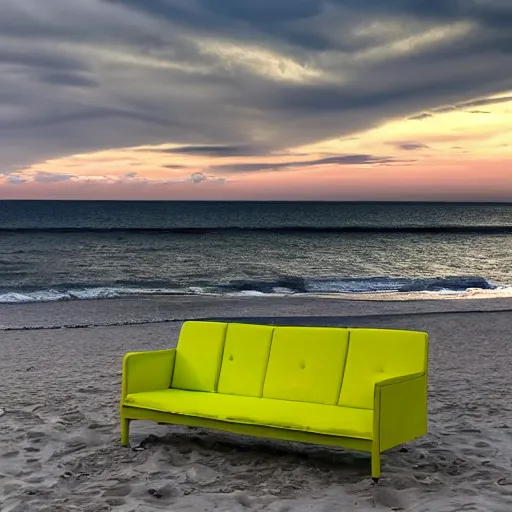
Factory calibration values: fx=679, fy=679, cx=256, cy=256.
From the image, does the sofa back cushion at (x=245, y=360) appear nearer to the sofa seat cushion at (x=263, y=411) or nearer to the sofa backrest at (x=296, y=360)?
the sofa backrest at (x=296, y=360)

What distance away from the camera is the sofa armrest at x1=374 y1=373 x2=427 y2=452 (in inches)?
162

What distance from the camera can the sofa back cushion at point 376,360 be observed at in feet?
15.3

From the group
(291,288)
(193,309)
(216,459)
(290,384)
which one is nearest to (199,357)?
(290,384)

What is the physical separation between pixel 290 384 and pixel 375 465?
106cm

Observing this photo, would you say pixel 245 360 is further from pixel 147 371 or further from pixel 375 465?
pixel 375 465

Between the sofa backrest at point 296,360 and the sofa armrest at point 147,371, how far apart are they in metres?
0.09

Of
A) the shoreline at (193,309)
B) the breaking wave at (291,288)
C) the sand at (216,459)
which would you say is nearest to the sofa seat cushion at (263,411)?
the sand at (216,459)

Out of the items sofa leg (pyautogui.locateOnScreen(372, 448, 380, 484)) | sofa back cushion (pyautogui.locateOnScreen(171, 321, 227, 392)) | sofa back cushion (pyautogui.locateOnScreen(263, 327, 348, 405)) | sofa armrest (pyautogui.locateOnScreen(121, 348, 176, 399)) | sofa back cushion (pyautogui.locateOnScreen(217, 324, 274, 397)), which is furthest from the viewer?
sofa back cushion (pyautogui.locateOnScreen(171, 321, 227, 392))

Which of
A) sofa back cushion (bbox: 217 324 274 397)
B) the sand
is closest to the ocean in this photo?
the sand

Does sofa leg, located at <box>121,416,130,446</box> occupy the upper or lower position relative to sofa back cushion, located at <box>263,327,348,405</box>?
lower

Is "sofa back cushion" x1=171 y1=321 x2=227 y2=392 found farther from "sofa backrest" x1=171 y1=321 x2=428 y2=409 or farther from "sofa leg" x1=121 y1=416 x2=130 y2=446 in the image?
"sofa leg" x1=121 y1=416 x2=130 y2=446

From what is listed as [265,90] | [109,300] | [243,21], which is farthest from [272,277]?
[243,21]

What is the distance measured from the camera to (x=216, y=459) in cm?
462

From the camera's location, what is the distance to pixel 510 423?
5.37 m
